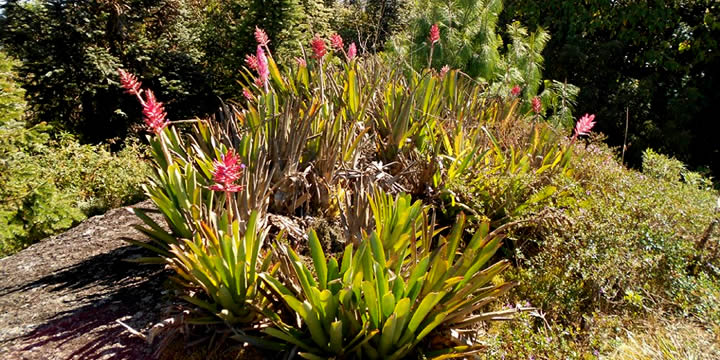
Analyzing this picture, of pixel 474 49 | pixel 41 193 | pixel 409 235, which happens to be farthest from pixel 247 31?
pixel 409 235

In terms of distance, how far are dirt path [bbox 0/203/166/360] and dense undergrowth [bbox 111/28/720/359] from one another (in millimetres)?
249

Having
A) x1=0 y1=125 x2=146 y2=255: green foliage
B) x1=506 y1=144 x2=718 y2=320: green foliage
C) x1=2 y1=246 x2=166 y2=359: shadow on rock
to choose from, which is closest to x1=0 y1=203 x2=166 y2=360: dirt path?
x1=2 y1=246 x2=166 y2=359: shadow on rock

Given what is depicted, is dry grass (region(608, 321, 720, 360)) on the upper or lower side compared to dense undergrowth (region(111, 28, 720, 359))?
lower

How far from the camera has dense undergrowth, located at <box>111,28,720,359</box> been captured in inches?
73.4

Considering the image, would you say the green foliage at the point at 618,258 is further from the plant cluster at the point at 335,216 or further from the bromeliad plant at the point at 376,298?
the bromeliad plant at the point at 376,298

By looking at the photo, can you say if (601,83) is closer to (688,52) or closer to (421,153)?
(688,52)

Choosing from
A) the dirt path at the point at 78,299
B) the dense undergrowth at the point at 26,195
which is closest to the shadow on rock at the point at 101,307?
the dirt path at the point at 78,299

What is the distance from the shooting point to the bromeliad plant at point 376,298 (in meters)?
1.72

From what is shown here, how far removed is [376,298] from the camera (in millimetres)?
1721

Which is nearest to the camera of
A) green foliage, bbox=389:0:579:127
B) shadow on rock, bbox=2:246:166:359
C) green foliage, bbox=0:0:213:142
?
shadow on rock, bbox=2:246:166:359

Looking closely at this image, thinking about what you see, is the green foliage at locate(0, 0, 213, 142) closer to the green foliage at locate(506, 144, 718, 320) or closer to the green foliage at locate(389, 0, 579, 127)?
the green foliage at locate(389, 0, 579, 127)

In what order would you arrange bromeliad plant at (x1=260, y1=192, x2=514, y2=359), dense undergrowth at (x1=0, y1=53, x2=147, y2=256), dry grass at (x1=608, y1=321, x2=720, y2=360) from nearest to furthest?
bromeliad plant at (x1=260, y1=192, x2=514, y2=359)
dry grass at (x1=608, y1=321, x2=720, y2=360)
dense undergrowth at (x1=0, y1=53, x2=147, y2=256)

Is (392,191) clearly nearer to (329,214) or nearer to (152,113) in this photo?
(329,214)

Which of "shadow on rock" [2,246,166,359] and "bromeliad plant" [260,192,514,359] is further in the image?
"shadow on rock" [2,246,166,359]
